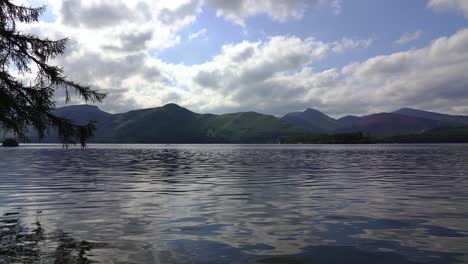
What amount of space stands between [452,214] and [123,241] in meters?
15.6

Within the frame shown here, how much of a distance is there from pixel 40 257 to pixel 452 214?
59.7 feet

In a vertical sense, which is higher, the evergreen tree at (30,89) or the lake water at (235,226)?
the evergreen tree at (30,89)

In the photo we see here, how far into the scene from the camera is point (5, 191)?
29.6m

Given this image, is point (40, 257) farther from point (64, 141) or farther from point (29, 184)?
point (29, 184)

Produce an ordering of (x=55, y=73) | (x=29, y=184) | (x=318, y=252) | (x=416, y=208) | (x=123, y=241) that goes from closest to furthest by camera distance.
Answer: (x=318, y=252), (x=123, y=241), (x=55, y=73), (x=416, y=208), (x=29, y=184)

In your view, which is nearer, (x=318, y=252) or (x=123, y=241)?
(x=318, y=252)

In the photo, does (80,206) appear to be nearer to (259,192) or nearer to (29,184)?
(259,192)

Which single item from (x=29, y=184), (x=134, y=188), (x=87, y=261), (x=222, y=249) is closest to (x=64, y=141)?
(x=87, y=261)

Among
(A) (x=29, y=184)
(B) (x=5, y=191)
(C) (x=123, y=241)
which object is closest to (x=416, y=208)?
(C) (x=123, y=241)

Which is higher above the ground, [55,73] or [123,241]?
[55,73]

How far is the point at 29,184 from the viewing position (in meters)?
34.2

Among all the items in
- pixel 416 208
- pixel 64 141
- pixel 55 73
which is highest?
pixel 55 73

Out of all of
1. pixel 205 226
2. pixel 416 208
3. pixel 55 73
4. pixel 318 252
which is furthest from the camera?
pixel 416 208

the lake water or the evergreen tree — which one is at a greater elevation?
the evergreen tree
